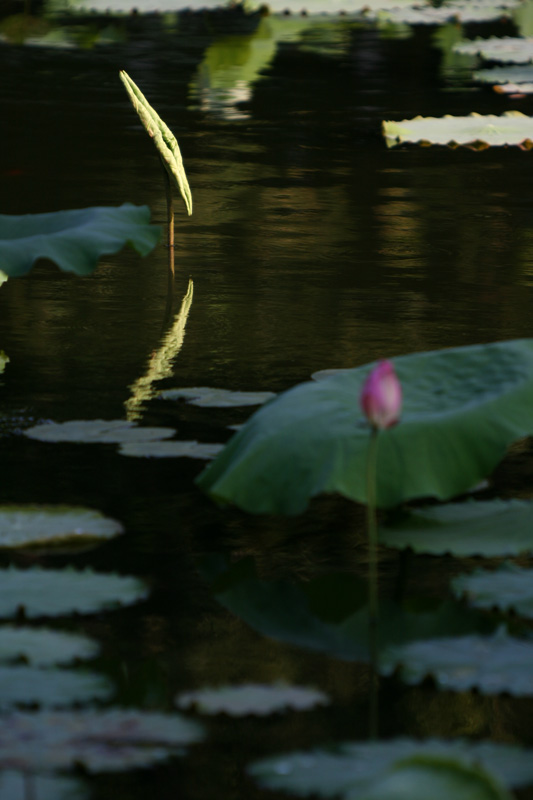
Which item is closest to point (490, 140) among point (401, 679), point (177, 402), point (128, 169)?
point (128, 169)

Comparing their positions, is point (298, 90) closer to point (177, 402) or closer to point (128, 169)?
point (128, 169)

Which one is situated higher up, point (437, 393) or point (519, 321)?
point (437, 393)

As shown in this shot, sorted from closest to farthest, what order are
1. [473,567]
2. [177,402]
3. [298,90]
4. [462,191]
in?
[473,567] → [177,402] → [462,191] → [298,90]

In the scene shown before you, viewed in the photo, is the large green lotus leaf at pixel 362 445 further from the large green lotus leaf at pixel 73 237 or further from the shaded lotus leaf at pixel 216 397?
the large green lotus leaf at pixel 73 237

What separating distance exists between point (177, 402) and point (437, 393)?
30.7 inches

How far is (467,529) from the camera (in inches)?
82.0

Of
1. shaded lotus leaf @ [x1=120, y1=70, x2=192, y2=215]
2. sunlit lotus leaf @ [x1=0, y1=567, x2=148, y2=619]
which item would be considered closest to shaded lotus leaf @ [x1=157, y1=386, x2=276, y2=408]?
sunlit lotus leaf @ [x1=0, y1=567, x2=148, y2=619]

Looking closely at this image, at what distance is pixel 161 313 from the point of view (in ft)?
11.6

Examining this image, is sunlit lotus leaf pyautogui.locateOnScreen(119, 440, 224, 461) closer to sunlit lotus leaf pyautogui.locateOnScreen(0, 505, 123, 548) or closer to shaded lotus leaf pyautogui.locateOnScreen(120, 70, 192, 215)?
sunlit lotus leaf pyautogui.locateOnScreen(0, 505, 123, 548)

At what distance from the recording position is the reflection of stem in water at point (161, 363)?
2799 mm

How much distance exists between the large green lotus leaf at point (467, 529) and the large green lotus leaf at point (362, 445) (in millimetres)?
114

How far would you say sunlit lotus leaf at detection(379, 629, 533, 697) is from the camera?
5.18 feet

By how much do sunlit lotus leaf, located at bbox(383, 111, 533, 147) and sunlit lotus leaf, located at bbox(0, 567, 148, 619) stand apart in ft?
13.4

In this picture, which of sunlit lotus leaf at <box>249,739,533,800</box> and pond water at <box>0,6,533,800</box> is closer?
sunlit lotus leaf at <box>249,739,533,800</box>
